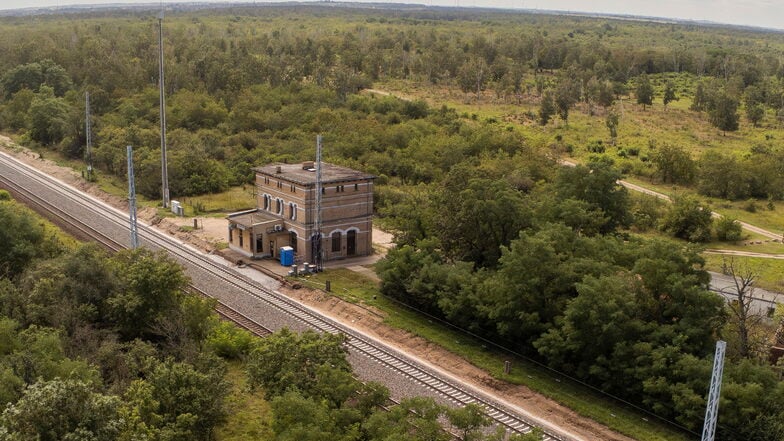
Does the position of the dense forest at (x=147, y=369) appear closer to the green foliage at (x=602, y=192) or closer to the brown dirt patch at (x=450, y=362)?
the brown dirt patch at (x=450, y=362)

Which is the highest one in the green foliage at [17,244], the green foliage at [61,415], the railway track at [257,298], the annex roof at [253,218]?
the green foliage at [61,415]

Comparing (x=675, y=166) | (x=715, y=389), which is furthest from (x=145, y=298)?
→ (x=675, y=166)

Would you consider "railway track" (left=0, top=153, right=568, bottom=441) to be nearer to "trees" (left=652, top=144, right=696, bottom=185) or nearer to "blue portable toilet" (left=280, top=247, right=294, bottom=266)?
"blue portable toilet" (left=280, top=247, right=294, bottom=266)

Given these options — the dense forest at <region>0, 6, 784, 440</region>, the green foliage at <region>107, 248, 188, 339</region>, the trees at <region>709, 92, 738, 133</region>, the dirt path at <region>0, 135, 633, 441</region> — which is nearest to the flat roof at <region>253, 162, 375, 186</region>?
the dense forest at <region>0, 6, 784, 440</region>

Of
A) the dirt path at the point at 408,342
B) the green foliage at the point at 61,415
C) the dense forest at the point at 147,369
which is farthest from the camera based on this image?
the dirt path at the point at 408,342

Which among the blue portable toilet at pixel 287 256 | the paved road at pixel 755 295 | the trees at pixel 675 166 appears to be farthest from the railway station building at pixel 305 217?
the trees at pixel 675 166

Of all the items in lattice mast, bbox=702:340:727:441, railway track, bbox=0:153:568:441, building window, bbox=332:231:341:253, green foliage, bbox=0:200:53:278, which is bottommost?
railway track, bbox=0:153:568:441

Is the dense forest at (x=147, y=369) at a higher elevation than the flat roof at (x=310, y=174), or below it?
below

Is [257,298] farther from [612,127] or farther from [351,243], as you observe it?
[612,127]
